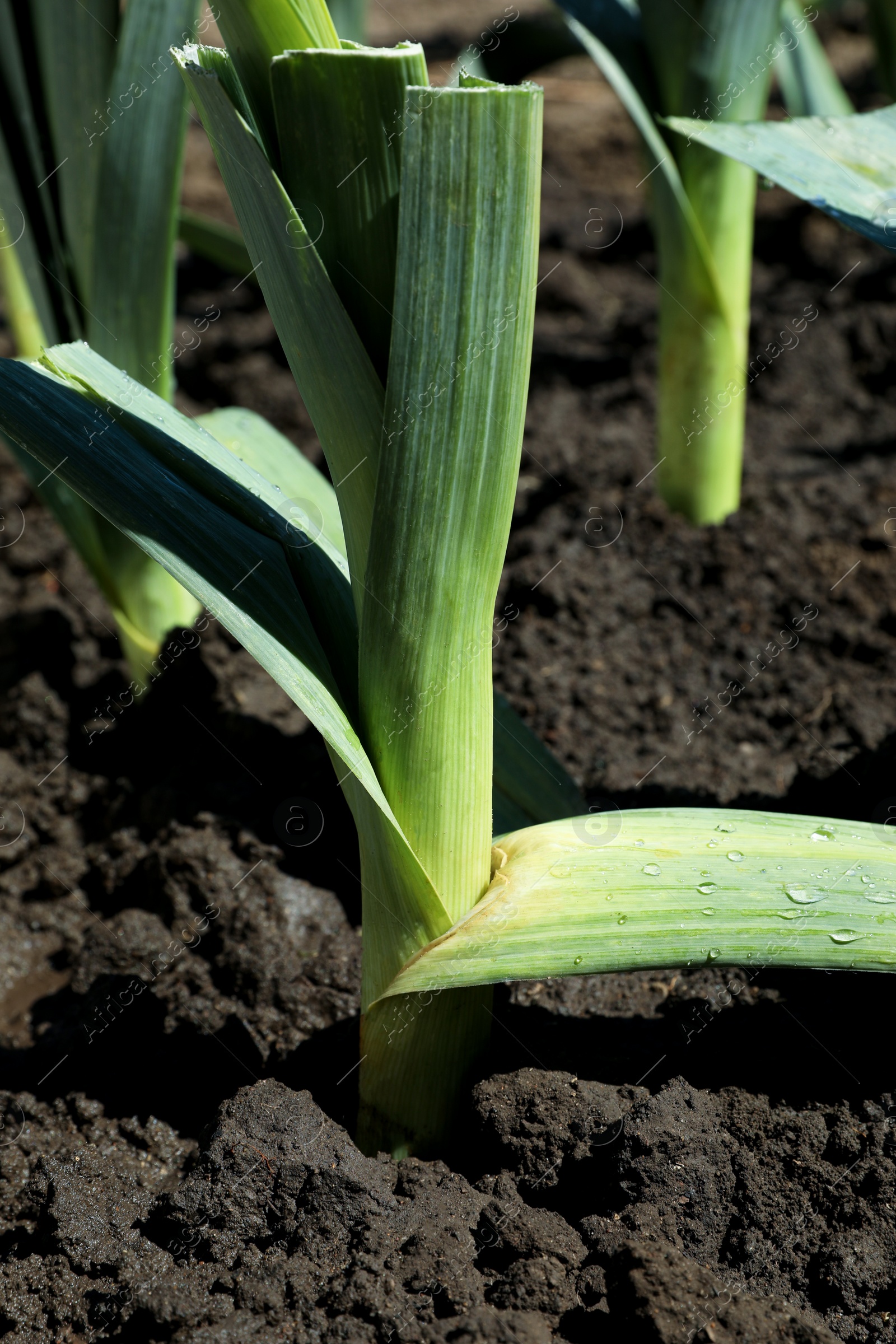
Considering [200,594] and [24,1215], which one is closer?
[200,594]

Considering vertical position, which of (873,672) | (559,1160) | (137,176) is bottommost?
(873,672)

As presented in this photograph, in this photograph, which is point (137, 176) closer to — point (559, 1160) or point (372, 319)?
point (372, 319)

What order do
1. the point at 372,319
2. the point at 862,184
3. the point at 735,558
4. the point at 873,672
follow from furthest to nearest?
the point at 735,558 < the point at 873,672 < the point at 862,184 < the point at 372,319

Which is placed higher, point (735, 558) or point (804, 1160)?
point (804, 1160)

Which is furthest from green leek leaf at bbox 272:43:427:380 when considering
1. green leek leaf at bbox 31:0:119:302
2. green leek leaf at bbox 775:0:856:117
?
green leek leaf at bbox 775:0:856:117

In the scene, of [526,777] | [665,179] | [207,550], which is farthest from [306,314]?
[665,179]

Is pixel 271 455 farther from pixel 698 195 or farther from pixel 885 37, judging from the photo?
pixel 885 37

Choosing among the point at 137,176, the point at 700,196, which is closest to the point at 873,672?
the point at 700,196
